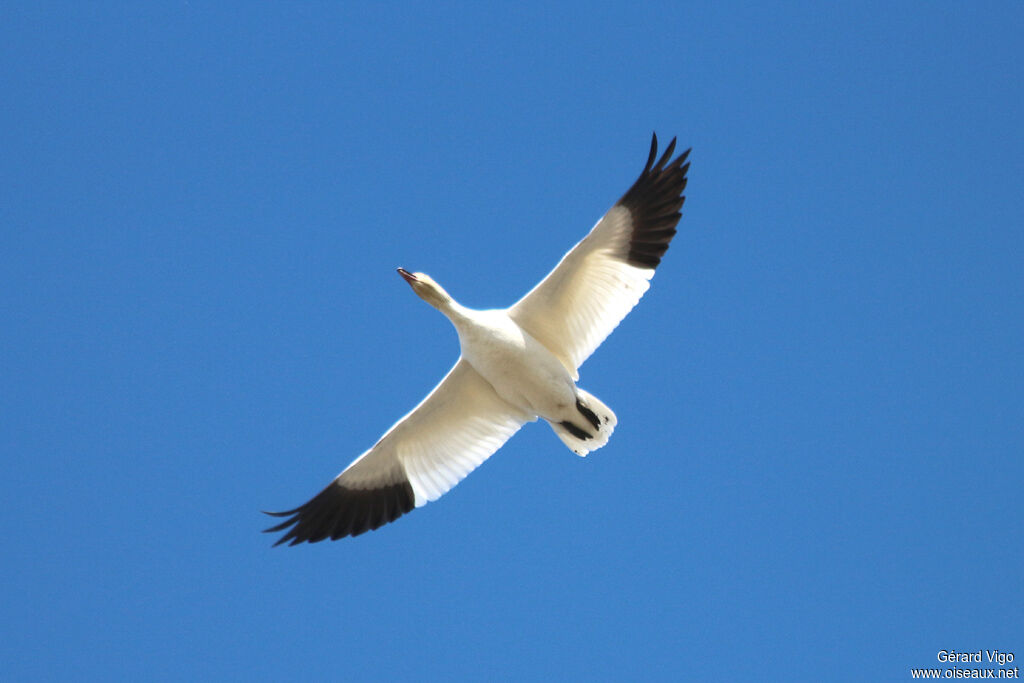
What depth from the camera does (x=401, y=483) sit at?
9.85 meters

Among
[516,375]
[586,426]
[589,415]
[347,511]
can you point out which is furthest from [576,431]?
[347,511]

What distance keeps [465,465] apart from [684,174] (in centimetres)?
365

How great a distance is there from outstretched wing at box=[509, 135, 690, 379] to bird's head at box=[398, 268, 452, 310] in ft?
2.24

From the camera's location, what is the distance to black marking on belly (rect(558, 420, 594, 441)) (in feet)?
31.5

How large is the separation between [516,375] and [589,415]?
33.3 inches

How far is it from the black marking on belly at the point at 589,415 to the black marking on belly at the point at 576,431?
17 cm

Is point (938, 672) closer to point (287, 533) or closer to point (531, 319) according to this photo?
point (531, 319)

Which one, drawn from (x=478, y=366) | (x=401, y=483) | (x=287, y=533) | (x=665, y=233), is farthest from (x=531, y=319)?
→ (x=287, y=533)

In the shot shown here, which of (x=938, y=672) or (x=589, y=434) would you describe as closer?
(x=938, y=672)

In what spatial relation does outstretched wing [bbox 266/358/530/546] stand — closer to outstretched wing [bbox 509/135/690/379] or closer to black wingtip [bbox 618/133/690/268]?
outstretched wing [bbox 509/135/690/379]

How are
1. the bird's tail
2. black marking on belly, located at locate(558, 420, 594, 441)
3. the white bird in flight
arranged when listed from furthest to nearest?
black marking on belly, located at locate(558, 420, 594, 441) < the bird's tail < the white bird in flight

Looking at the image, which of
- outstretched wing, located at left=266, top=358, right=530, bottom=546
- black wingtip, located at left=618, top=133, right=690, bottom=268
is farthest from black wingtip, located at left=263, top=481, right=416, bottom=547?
black wingtip, located at left=618, top=133, right=690, bottom=268

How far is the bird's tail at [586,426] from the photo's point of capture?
30.8 ft

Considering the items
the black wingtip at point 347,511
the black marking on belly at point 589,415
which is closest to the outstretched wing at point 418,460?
the black wingtip at point 347,511
